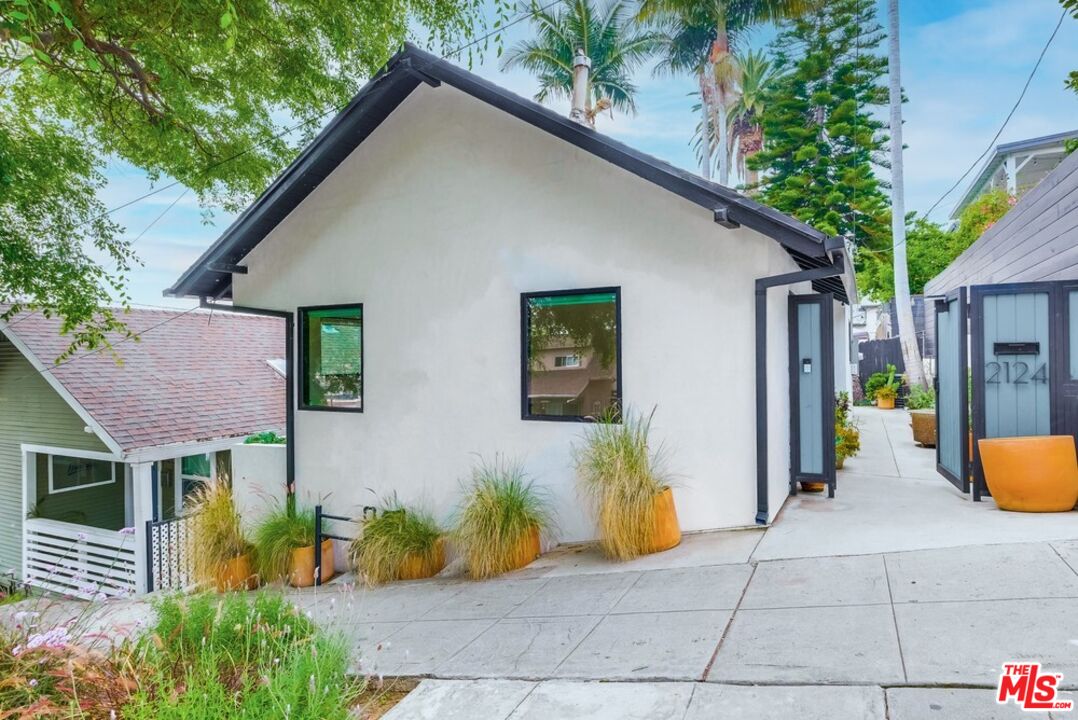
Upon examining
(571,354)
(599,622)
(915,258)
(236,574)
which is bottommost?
(236,574)

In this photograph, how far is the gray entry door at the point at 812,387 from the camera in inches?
239

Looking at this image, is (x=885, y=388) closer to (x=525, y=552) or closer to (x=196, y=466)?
(x=525, y=552)

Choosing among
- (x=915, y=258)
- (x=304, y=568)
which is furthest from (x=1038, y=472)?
(x=915, y=258)

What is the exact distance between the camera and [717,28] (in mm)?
21516

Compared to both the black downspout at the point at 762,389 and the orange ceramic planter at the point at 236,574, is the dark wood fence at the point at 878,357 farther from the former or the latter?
the orange ceramic planter at the point at 236,574

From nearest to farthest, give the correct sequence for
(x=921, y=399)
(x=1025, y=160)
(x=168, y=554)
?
(x=168, y=554) → (x=921, y=399) → (x=1025, y=160)

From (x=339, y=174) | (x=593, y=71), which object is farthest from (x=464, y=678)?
(x=593, y=71)

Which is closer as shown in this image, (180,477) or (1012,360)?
(1012,360)

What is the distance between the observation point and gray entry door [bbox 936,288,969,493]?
576 cm

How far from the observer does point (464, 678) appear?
3.31m

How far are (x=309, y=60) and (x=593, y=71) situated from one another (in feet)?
59.9

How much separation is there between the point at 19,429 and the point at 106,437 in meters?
3.26

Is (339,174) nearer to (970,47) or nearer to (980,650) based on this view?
(980,650)

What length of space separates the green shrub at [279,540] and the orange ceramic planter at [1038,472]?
6612 millimetres
